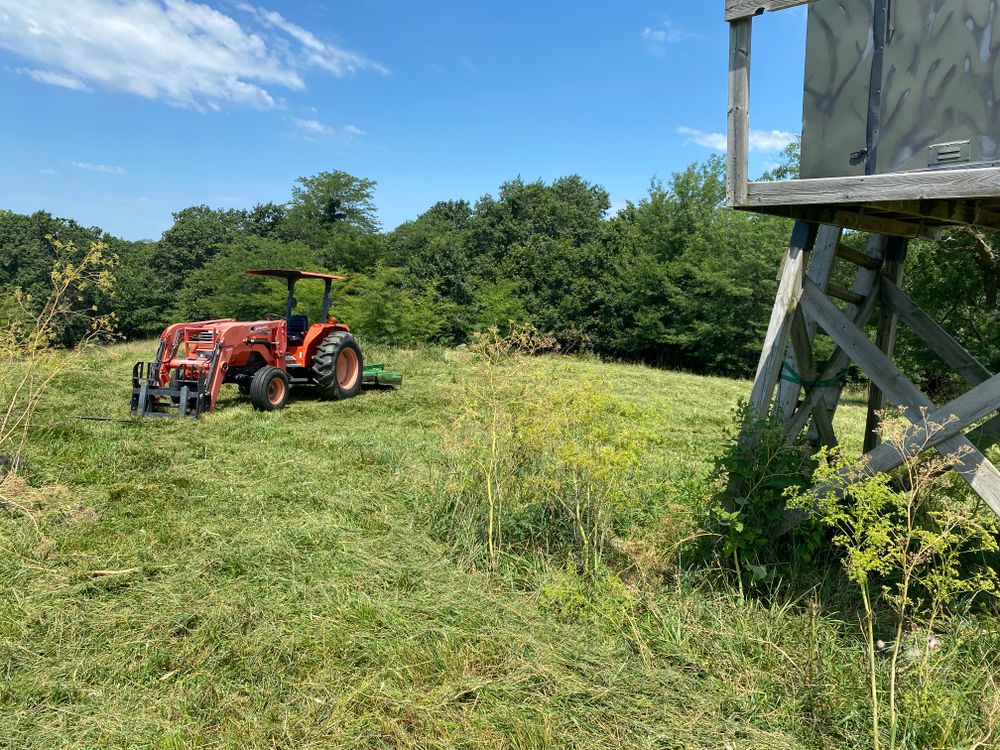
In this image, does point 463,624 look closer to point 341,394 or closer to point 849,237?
point 341,394

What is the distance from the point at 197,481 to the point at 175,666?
292 centimetres

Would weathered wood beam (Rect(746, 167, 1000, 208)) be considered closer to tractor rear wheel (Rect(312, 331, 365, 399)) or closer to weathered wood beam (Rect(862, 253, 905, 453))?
weathered wood beam (Rect(862, 253, 905, 453))

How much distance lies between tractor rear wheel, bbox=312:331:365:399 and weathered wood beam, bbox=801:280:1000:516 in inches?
296

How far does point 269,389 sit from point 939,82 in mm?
8110

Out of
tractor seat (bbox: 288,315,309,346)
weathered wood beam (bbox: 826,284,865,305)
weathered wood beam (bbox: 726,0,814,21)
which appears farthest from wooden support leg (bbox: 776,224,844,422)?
tractor seat (bbox: 288,315,309,346)

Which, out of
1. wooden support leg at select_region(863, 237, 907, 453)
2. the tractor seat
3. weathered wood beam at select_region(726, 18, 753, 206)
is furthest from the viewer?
the tractor seat

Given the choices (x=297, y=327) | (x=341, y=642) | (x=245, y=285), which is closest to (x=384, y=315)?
(x=297, y=327)

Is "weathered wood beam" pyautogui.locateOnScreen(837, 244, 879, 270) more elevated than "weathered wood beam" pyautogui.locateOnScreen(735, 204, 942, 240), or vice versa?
"weathered wood beam" pyautogui.locateOnScreen(735, 204, 942, 240)

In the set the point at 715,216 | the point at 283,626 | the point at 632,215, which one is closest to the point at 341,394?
the point at 283,626

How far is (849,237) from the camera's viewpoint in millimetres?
18141

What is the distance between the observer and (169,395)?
8.17m

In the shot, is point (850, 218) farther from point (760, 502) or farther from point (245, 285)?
point (245, 285)

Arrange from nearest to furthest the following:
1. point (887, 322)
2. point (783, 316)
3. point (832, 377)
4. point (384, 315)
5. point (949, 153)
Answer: point (949, 153) < point (783, 316) < point (832, 377) < point (887, 322) < point (384, 315)

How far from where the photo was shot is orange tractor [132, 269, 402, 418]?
330 inches
